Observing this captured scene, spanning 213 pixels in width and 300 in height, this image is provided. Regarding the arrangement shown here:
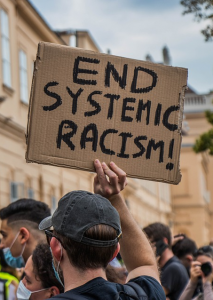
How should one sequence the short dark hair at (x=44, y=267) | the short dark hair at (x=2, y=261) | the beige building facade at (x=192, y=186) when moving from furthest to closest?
the beige building facade at (x=192, y=186), the short dark hair at (x=2, y=261), the short dark hair at (x=44, y=267)

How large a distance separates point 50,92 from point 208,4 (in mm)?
5487

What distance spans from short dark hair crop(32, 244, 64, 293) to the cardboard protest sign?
909 millimetres

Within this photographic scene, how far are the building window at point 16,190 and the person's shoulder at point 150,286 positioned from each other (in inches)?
635

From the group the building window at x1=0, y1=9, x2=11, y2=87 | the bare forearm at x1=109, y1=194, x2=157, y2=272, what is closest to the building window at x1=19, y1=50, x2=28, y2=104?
the building window at x1=0, y1=9, x2=11, y2=87

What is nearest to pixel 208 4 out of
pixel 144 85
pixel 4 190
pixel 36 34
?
pixel 144 85

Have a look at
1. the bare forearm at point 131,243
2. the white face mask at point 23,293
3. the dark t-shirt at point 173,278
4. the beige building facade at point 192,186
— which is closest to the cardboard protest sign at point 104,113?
the bare forearm at point 131,243

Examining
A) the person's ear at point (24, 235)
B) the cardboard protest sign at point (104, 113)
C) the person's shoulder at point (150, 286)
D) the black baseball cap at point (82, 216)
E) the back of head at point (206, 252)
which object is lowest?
the back of head at point (206, 252)

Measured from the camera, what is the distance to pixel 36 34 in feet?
75.9

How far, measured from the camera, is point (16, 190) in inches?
773

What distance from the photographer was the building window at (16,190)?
1934cm

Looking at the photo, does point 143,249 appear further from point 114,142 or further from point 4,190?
point 4,190

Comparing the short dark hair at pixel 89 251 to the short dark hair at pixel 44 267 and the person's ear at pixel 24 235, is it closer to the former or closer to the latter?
the short dark hair at pixel 44 267

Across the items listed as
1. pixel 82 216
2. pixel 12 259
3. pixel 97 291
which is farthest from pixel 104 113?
pixel 12 259

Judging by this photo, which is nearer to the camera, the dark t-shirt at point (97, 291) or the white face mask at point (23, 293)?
the dark t-shirt at point (97, 291)
